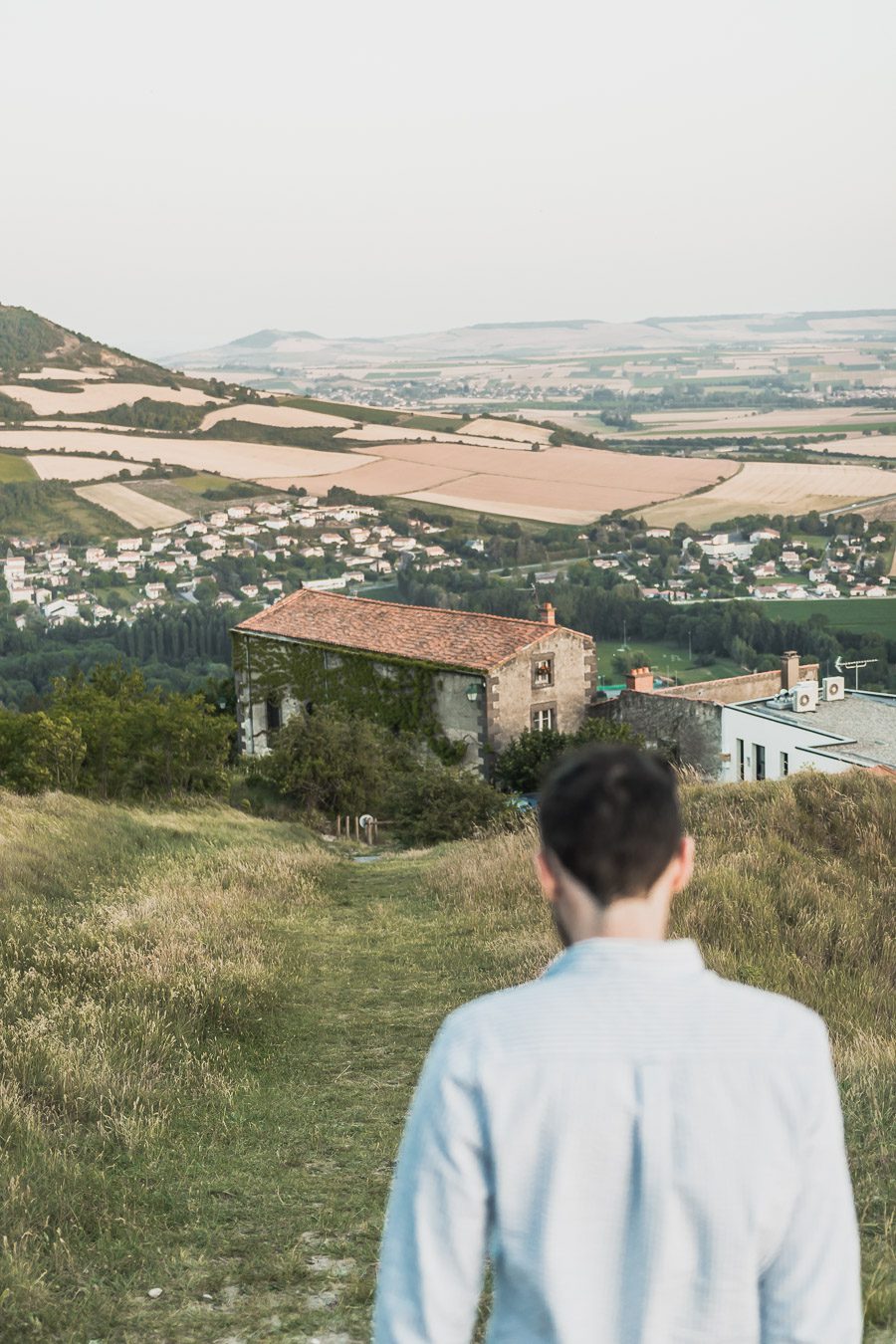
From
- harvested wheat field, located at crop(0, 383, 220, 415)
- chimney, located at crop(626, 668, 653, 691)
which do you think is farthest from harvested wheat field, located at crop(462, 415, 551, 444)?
chimney, located at crop(626, 668, 653, 691)

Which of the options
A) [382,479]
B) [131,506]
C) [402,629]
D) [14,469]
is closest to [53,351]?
[14,469]

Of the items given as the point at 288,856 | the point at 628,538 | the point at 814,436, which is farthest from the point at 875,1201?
the point at 814,436

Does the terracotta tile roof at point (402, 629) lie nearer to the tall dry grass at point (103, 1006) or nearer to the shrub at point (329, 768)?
the shrub at point (329, 768)

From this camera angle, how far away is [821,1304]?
6.92 feet

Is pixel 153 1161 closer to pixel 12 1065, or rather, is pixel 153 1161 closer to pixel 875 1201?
pixel 12 1065

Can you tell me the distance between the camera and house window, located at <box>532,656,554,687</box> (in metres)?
36.8

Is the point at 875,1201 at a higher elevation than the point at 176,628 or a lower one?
higher

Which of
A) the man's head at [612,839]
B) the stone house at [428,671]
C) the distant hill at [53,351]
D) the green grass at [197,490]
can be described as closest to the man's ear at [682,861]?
the man's head at [612,839]

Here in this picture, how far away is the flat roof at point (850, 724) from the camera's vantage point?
31.1 meters

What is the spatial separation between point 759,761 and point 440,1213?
33.5m

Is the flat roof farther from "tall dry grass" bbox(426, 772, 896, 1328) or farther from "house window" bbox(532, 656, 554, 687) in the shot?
A: "tall dry grass" bbox(426, 772, 896, 1328)

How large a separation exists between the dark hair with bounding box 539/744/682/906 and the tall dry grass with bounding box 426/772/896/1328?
2.60 metres

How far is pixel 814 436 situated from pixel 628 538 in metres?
67.2

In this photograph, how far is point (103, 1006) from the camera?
7652mm
